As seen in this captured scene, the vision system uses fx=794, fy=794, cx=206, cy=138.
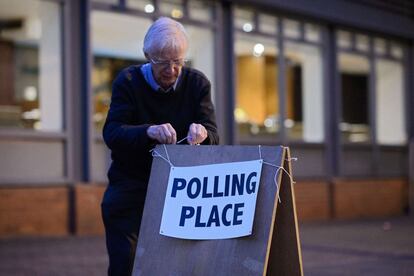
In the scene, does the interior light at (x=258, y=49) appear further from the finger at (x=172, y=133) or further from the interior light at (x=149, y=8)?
the finger at (x=172, y=133)

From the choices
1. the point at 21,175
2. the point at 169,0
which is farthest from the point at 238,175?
the point at 169,0

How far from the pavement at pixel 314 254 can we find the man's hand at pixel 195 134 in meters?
3.71

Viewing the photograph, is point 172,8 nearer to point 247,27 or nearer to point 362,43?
point 247,27

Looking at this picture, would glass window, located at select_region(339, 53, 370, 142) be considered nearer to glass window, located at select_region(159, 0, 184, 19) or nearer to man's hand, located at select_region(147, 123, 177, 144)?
glass window, located at select_region(159, 0, 184, 19)

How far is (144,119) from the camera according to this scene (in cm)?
368

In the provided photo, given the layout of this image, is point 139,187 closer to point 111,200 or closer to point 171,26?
point 111,200

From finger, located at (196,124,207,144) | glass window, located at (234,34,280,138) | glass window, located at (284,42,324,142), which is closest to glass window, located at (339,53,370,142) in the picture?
glass window, located at (284,42,324,142)

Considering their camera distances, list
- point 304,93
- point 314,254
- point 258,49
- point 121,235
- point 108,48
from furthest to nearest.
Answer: point 304,93 → point 258,49 → point 108,48 → point 314,254 → point 121,235

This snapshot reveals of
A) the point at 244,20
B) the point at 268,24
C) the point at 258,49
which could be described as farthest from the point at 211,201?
the point at 268,24

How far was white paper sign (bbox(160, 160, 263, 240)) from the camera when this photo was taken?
336cm

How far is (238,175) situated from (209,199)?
0.55 feet

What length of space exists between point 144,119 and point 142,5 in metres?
8.07

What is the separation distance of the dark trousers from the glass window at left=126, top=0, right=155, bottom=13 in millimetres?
7876

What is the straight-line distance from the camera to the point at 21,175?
1007 centimetres
